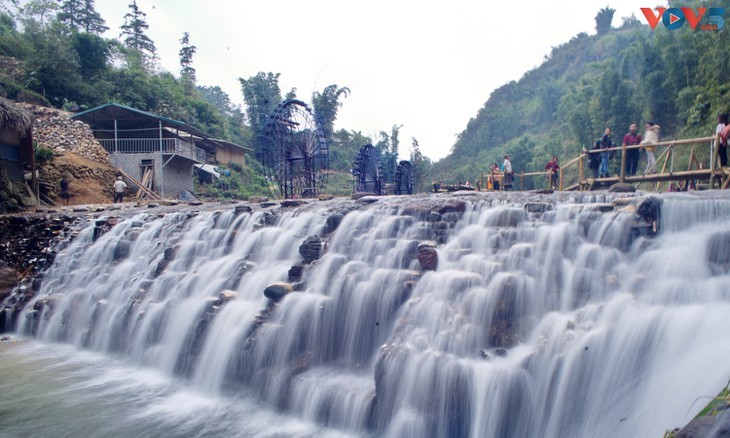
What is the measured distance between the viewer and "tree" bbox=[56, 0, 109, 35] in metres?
52.9

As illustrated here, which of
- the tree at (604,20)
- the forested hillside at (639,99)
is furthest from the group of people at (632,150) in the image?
the tree at (604,20)

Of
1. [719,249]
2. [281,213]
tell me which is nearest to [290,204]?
[281,213]

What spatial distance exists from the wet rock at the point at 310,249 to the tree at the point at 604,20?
398ft

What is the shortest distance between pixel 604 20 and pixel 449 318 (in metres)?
125

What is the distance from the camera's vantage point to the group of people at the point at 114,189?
21.0 m

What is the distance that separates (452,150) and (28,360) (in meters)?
94.3

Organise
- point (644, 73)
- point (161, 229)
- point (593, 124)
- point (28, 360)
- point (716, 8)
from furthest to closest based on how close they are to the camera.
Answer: point (593, 124) → point (644, 73) → point (716, 8) → point (161, 229) → point (28, 360)

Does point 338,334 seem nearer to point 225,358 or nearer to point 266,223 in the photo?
point 225,358

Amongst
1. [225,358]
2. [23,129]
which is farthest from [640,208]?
[23,129]

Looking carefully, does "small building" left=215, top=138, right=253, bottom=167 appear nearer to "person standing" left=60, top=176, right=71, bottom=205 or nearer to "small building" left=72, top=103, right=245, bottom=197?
"small building" left=72, top=103, right=245, bottom=197

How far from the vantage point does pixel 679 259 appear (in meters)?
6.46

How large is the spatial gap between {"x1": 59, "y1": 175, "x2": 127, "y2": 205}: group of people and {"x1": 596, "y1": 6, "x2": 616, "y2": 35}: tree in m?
116

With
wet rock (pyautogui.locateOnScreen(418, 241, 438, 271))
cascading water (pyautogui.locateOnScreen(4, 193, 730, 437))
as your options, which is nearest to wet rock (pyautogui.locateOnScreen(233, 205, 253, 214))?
cascading water (pyautogui.locateOnScreen(4, 193, 730, 437))

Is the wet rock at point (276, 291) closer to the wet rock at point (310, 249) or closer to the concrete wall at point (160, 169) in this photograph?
the wet rock at point (310, 249)
